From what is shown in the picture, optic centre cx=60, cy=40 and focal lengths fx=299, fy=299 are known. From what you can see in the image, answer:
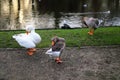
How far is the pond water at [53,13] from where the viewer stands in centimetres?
2645

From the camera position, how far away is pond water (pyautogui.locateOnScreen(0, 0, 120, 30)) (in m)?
26.4

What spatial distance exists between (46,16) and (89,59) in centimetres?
2066

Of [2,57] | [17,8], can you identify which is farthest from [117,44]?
[17,8]

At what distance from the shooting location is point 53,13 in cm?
3212

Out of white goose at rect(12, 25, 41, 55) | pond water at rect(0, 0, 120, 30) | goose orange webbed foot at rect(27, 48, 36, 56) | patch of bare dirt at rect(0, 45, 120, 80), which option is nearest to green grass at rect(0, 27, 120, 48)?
patch of bare dirt at rect(0, 45, 120, 80)

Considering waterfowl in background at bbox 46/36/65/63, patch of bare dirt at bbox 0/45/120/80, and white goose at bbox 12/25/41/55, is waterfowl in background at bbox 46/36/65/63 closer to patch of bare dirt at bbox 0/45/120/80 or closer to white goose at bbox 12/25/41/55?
patch of bare dirt at bbox 0/45/120/80

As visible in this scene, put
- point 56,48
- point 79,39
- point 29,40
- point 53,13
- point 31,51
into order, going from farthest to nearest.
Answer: point 53,13 → point 79,39 → point 31,51 → point 29,40 → point 56,48

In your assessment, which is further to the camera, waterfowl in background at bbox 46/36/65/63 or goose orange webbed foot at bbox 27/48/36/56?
goose orange webbed foot at bbox 27/48/36/56

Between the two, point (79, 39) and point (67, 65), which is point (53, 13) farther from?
point (67, 65)

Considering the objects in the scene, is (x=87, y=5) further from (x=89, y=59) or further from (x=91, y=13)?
(x=89, y=59)

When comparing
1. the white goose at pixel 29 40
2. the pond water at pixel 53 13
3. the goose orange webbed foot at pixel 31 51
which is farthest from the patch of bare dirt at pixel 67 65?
the pond water at pixel 53 13

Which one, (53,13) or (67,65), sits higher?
(53,13)

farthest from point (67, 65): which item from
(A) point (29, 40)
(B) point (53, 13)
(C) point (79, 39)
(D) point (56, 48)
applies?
(B) point (53, 13)

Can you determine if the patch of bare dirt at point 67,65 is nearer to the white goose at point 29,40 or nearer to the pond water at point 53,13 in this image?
the white goose at point 29,40
